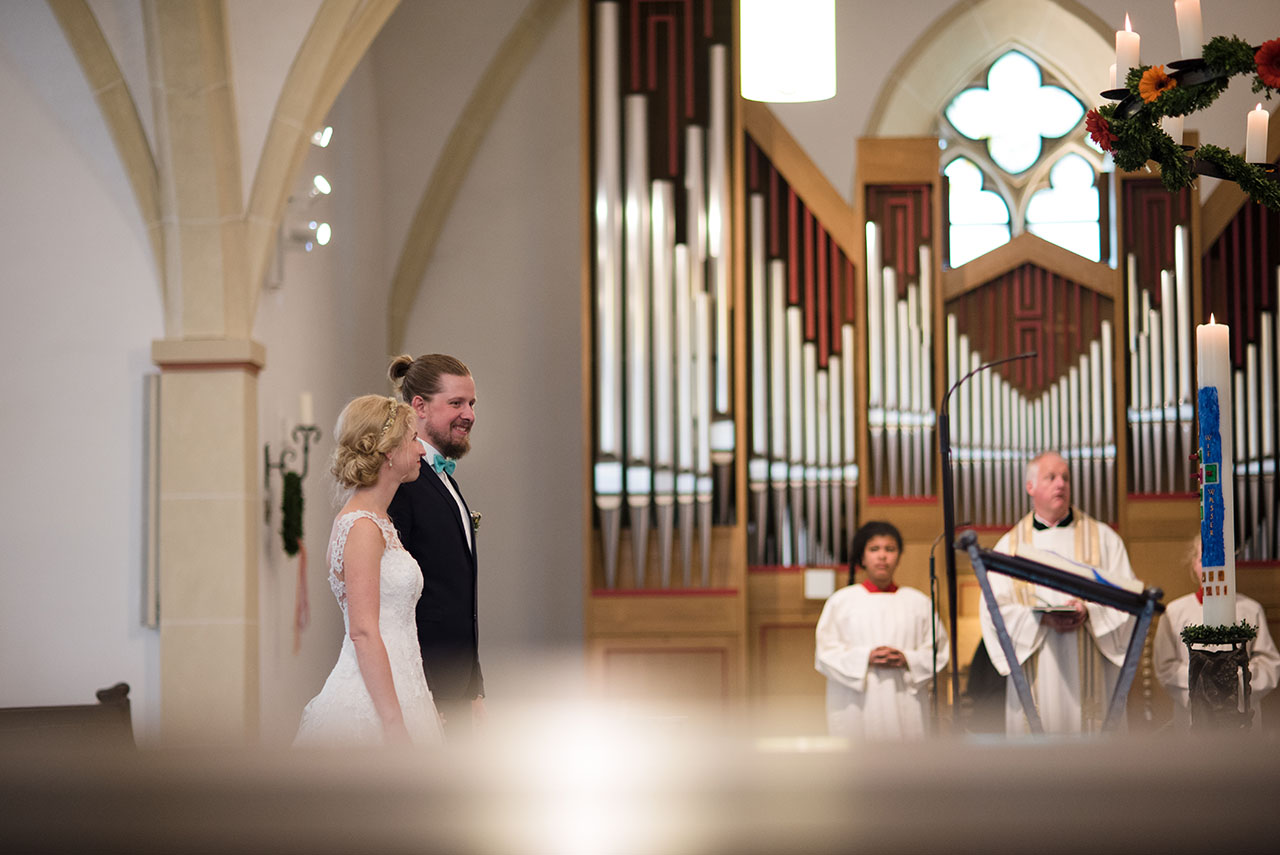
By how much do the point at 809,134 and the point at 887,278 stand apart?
1.66m

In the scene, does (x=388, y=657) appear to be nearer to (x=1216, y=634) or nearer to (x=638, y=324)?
(x=1216, y=634)

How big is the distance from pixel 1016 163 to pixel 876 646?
399cm

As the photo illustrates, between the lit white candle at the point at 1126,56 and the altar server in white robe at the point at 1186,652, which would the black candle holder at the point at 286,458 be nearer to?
the lit white candle at the point at 1126,56

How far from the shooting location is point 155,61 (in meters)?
5.09

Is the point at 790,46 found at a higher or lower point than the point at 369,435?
higher

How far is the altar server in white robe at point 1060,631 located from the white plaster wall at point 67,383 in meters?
3.39

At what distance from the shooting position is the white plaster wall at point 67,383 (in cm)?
511

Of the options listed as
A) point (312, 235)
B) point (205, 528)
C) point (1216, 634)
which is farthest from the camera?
point (312, 235)

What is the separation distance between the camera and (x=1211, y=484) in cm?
294

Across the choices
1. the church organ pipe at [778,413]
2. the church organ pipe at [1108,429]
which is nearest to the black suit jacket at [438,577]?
the church organ pipe at [778,413]

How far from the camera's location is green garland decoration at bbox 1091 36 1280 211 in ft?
10.1

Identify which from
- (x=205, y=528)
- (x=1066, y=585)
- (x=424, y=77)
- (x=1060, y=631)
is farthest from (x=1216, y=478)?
(x=424, y=77)

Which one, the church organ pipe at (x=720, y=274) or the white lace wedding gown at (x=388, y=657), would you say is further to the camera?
the church organ pipe at (x=720, y=274)

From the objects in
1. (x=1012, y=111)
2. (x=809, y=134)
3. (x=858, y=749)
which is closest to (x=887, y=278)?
(x=809, y=134)
